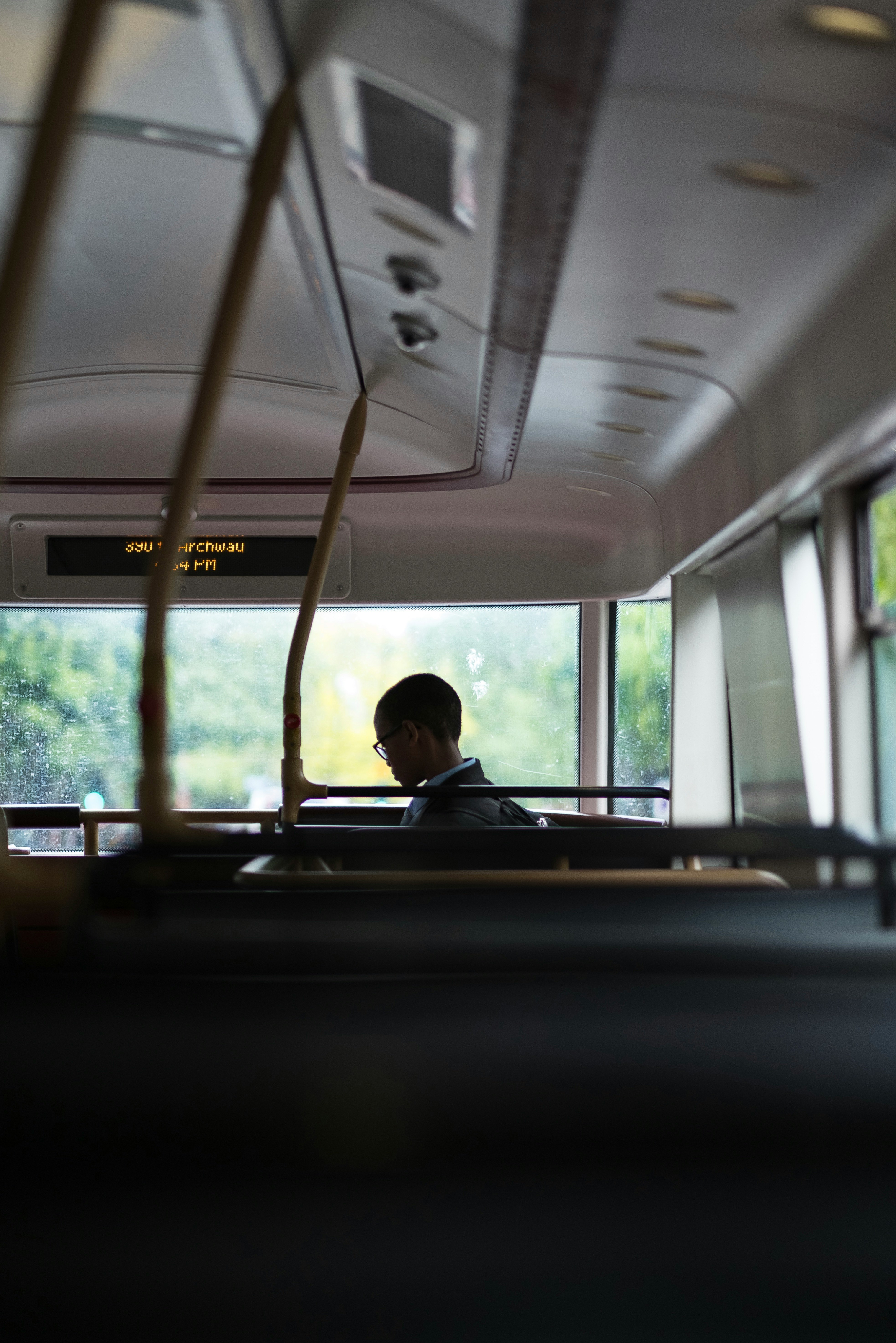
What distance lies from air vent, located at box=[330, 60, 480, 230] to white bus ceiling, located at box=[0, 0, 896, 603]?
0.02 metres

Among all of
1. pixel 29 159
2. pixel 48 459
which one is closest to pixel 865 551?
pixel 29 159

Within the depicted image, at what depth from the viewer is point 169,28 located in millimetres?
1778

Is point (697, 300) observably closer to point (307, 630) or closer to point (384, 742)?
point (307, 630)

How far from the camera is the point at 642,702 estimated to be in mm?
5102

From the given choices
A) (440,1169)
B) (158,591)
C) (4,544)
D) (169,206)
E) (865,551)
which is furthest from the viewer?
(4,544)

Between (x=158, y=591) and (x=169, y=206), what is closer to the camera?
(x=158, y=591)

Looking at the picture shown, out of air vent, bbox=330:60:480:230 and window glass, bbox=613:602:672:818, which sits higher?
air vent, bbox=330:60:480:230

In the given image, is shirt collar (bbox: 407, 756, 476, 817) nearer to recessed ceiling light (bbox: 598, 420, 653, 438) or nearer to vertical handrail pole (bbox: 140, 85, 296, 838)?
recessed ceiling light (bbox: 598, 420, 653, 438)

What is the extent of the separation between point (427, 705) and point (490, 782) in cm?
33

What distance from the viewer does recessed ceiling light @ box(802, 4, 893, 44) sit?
153cm

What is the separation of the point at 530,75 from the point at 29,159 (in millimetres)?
884

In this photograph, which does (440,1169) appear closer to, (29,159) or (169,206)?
(29,159)

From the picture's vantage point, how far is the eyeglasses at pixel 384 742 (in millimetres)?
3430

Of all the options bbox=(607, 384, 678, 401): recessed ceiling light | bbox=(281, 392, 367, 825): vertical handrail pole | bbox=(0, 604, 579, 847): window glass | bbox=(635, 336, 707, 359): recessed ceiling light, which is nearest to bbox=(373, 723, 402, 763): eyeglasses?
bbox=(281, 392, 367, 825): vertical handrail pole
